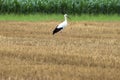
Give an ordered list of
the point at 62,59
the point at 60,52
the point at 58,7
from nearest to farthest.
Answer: the point at 62,59, the point at 60,52, the point at 58,7

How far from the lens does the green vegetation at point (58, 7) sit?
1303 inches

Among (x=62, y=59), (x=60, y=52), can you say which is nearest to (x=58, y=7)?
(x=60, y=52)

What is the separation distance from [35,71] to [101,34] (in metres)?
10.3

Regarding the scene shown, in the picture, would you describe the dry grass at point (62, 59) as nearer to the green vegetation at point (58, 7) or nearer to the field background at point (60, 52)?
the field background at point (60, 52)

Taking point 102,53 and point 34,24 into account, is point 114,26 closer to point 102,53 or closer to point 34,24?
point 34,24

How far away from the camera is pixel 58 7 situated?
A: 3347cm

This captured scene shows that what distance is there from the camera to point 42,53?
537 inches

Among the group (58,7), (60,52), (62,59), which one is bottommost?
(58,7)

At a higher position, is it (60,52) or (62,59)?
(62,59)

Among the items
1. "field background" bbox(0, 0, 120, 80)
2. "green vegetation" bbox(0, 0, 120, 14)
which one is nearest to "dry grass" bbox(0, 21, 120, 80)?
"field background" bbox(0, 0, 120, 80)

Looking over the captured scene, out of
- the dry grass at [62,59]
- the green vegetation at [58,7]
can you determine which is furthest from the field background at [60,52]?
the green vegetation at [58,7]

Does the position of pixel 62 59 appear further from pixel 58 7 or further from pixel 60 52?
pixel 58 7

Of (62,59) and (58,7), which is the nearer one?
(62,59)

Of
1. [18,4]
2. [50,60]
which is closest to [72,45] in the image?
[50,60]
